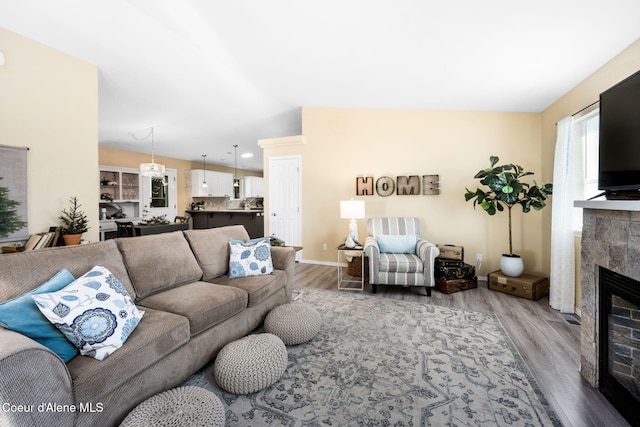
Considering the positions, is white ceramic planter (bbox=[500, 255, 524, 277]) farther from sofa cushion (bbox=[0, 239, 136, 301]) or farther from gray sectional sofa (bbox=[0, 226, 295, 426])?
sofa cushion (bbox=[0, 239, 136, 301])

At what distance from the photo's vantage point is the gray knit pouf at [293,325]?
6.74 ft

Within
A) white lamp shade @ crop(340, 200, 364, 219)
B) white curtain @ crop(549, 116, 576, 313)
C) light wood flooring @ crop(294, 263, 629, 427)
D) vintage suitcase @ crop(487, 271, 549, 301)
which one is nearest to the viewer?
light wood flooring @ crop(294, 263, 629, 427)

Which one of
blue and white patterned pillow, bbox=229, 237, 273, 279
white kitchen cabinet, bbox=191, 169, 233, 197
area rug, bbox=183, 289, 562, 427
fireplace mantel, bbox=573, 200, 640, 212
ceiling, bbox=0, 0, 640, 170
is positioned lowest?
area rug, bbox=183, 289, 562, 427

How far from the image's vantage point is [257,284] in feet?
7.57

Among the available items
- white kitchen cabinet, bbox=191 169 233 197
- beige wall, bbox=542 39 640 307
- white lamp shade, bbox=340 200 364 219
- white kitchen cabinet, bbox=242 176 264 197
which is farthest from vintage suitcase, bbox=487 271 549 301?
white kitchen cabinet, bbox=242 176 264 197

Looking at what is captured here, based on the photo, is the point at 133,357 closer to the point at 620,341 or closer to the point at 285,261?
the point at 285,261

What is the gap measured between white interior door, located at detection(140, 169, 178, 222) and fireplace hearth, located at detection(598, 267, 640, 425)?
8.86 metres

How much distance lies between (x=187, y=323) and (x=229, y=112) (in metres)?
4.23

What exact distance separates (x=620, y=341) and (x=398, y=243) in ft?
7.31

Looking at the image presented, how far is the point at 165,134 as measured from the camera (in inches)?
237

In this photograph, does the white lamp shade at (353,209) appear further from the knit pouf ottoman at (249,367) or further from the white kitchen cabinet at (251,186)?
the white kitchen cabinet at (251,186)

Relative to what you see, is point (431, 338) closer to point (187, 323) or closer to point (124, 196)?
point (187, 323)

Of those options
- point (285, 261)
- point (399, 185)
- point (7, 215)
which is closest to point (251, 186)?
point (399, 185)

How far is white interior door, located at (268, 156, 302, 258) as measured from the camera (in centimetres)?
498
